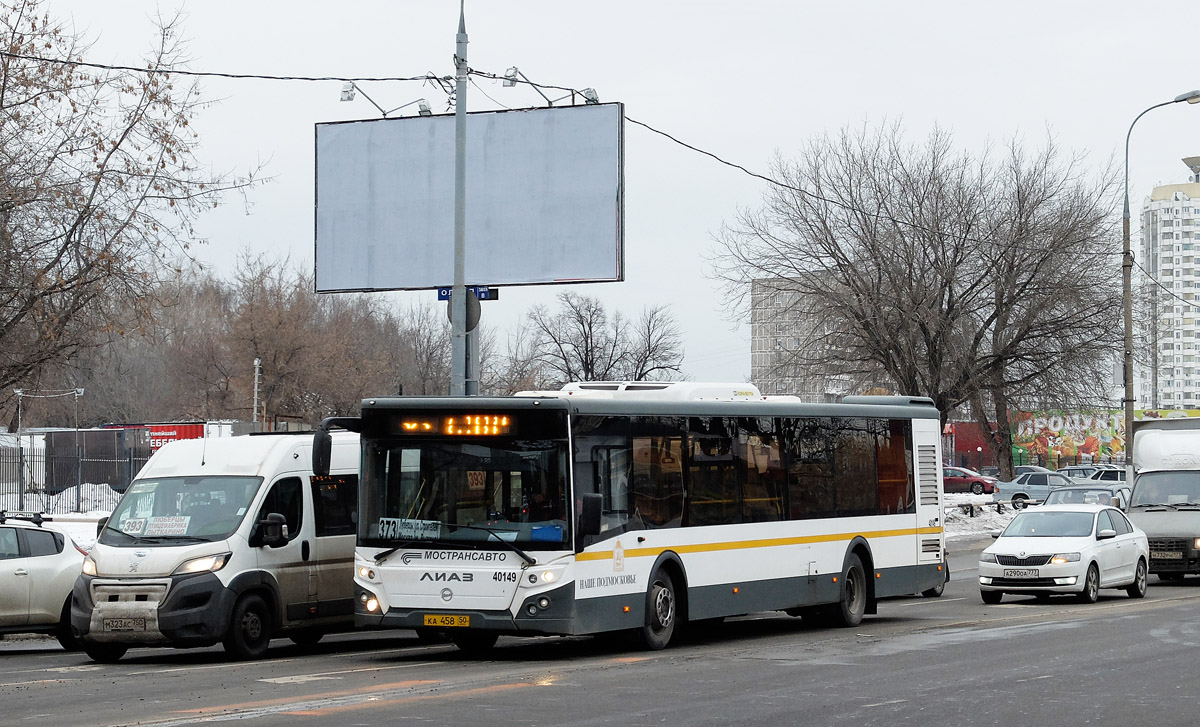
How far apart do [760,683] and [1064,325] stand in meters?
31.6

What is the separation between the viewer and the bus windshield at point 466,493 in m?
13.4

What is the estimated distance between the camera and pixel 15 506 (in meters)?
39.7

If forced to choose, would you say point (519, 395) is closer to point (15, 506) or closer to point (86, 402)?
point (15, 506)

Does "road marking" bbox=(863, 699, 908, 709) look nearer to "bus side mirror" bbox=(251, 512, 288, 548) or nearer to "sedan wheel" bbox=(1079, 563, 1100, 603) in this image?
"bus side mirror" bbox=(251, 512, 288, 548)

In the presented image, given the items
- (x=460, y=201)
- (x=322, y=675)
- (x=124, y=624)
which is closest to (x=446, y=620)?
(x=322, y=675)

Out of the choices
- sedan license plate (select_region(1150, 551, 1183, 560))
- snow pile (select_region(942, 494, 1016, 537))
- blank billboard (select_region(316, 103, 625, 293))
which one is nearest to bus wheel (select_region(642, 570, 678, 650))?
blank billboard (select_region(316, 103, 625, 293))

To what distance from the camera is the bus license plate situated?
43.9 ft

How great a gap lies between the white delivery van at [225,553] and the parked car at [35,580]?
162cm

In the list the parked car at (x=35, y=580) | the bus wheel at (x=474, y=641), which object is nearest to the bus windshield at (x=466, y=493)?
the bus wheel at (x=474, y=641)

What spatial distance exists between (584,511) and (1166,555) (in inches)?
636

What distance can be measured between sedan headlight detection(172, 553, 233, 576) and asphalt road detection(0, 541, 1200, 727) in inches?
35.0

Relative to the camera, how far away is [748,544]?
51.6ft

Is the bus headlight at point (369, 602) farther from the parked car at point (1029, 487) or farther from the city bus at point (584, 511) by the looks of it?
the parked car at point (1029, 487)

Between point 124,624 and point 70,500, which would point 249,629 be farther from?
point 70,500
